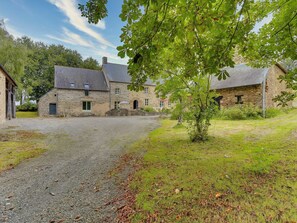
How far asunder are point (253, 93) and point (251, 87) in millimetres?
581

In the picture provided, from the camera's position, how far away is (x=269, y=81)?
16359 mm

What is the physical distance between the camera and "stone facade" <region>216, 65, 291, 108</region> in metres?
15.4

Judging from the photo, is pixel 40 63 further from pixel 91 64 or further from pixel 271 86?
pixel 271 86

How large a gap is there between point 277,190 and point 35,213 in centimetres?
380

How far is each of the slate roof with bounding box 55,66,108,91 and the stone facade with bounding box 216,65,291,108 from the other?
1820 cm

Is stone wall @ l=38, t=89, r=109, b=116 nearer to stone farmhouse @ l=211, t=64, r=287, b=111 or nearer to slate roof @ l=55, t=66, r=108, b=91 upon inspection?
slate roof @ l=55, t=66, r=108, b=91

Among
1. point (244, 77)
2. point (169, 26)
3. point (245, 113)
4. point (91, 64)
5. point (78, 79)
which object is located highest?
point (91, 64)

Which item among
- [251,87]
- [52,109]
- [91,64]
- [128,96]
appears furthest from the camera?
[91,64]

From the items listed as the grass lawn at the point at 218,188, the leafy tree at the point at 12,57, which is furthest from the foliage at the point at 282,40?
the leafy tree at the point at 12,57

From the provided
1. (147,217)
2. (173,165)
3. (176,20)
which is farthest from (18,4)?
(147,217)

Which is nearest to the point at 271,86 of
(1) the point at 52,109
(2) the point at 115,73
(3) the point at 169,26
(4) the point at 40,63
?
(3) the point at 169,26

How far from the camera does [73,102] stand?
84.3 ft

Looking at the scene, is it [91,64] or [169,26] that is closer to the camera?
[169,26]

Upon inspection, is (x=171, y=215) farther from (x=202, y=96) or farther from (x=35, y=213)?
(x=202, y=96)
